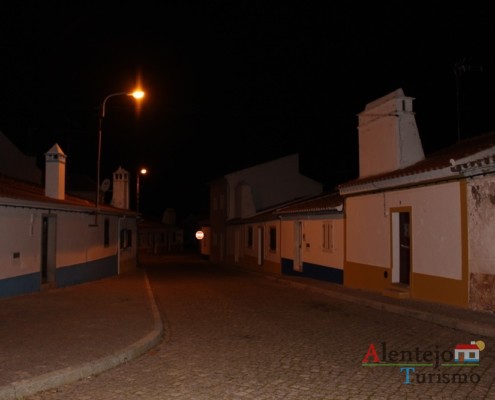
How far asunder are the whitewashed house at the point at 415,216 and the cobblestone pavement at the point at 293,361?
1625 mm

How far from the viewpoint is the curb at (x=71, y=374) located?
581cm

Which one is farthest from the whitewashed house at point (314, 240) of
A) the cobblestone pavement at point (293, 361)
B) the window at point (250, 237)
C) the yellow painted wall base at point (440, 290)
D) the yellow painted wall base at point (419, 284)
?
the window at point (250, 237)

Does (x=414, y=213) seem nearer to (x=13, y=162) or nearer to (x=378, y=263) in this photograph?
(x=378, y=263)

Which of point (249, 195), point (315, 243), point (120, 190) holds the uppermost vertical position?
point (120, 190)

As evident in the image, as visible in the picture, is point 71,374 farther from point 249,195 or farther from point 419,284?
point 249,195

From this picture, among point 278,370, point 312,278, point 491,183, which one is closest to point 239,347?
point 278,370

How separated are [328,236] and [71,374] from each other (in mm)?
13932

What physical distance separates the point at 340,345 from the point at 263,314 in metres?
3.62

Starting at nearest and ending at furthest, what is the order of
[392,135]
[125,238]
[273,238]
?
[392,135]
[273,238]
[125,238]

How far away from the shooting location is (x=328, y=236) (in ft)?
63.5

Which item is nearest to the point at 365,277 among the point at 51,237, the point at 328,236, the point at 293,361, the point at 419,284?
the point at 419,284

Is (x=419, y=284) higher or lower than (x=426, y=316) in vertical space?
higher

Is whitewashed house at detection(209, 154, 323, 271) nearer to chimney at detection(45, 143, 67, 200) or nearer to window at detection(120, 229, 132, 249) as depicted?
window at detection(120, 229, 132, 249)

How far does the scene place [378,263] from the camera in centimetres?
1547
